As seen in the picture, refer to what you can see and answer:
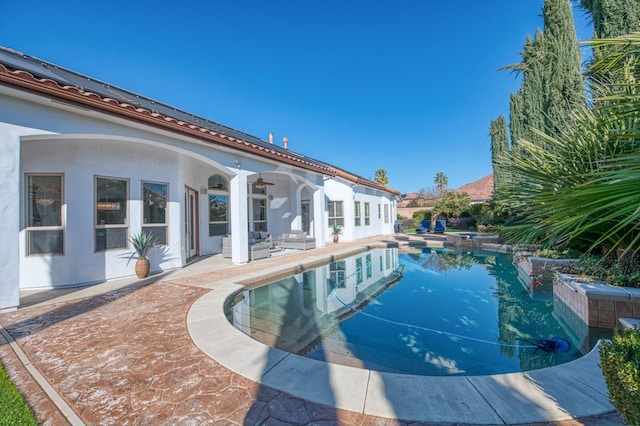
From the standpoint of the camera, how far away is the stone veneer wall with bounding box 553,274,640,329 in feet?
13.1

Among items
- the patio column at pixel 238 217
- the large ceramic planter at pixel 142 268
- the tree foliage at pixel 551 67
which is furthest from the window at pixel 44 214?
the tree foliage at pixel 551 67

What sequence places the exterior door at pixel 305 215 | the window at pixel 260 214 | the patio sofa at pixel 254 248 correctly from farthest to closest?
the exterior door at pixel 305 215 → the window at pixel 260 214 → the patio sofa at pixel 254 248

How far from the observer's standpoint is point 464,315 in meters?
5.39

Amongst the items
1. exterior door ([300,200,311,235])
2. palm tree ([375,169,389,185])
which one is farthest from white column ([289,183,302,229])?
palm tree ([375,169,389,185])

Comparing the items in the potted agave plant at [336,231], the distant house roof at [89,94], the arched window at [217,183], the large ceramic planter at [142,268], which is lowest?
the large ceramic planter at [142,268]

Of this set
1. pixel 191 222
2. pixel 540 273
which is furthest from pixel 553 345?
pixel 191 222

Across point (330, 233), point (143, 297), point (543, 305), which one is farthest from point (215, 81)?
point (543, 305)

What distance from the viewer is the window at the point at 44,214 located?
6.29 m

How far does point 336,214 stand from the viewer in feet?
55.8

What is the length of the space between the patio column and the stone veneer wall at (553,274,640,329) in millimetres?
8732

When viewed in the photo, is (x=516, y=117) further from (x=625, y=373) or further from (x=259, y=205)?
(x=625, y=373)

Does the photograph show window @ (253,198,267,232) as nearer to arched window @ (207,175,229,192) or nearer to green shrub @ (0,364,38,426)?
arched window @ (207,175,229,192)

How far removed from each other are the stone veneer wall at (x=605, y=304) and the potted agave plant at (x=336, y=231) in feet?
40.6

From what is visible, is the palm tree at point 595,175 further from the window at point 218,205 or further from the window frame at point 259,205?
the window frame at point 259,205
